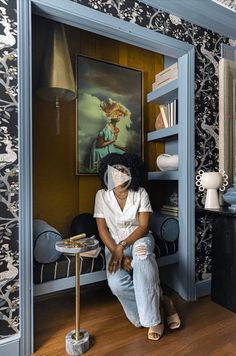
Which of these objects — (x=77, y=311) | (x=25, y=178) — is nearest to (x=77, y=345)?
(x=77, y=311)

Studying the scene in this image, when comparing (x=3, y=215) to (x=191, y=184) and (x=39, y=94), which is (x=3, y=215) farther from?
(x=191, y=184)

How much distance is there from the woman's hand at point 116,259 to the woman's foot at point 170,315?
0.41 m

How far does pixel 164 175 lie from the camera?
97.3 inches

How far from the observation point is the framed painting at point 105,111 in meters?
2.42

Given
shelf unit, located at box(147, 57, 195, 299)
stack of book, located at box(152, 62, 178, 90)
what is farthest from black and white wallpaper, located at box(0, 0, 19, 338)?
stack of book, located at box(152, 62, 178, 90)

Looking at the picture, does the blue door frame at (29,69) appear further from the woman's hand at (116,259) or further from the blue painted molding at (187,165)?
the woman's hand at (116,259)

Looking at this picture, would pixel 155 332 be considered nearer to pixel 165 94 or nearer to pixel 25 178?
pixel 25 178

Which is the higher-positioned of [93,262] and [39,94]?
[39,94]

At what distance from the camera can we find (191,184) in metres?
2.21

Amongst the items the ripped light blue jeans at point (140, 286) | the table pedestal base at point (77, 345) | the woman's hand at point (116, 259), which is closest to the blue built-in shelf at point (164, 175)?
the ripped light blue jeans at point (140, 286)

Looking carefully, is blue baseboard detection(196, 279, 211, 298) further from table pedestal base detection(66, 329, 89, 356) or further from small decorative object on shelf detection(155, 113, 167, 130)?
small decorative object on shelf detection(155, 113, 167, 130)

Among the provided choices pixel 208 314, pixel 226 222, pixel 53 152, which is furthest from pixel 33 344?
pixel 226 222

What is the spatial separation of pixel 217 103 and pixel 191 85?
0.37 m

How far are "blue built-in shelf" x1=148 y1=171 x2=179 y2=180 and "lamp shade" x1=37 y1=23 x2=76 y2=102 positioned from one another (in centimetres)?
109
